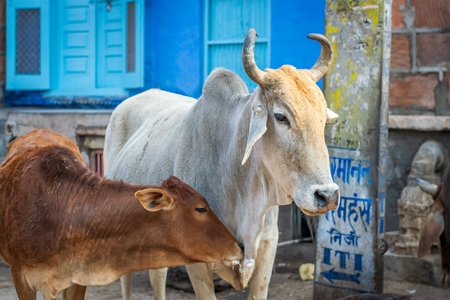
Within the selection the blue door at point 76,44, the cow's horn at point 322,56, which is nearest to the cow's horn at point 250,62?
the cow's horn at point 322,56

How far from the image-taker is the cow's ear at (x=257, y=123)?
399 centimetres

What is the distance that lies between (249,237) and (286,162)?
654 millimetres

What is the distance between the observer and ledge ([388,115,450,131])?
760 centimetres

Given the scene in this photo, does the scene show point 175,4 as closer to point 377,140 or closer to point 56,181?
point 377,140

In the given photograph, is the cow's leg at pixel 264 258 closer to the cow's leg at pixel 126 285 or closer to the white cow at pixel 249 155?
the white cow at pixel 249 155

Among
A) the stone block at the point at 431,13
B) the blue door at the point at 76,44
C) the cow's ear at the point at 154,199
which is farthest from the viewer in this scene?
the blue door at the point at 76,44

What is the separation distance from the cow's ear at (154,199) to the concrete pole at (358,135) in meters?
2.42

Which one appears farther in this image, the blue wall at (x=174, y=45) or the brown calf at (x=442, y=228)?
the blue wall at (x=174, y=45)

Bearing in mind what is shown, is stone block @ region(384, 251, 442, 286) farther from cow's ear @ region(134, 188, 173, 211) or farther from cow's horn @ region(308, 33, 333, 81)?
cow's ear @ region(134, 188, 173, 211)

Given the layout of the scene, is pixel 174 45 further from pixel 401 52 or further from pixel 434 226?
pixel 434 226

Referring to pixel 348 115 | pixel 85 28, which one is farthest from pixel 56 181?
pixel 85 28

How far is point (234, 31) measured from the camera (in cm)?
995

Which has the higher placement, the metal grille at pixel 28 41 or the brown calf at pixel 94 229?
the metal grille at pixel 28 41

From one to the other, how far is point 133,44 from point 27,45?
1.78 m
